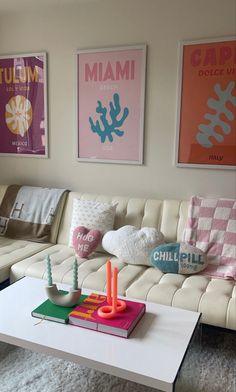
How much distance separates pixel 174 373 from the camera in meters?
1.24

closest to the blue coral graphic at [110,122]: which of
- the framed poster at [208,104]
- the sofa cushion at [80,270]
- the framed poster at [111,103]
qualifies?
the framed poster at [111,103]

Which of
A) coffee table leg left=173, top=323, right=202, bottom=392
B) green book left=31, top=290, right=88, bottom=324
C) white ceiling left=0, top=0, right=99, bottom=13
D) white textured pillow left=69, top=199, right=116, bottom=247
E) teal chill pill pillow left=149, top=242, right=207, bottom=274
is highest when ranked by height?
white ceiling left=0, top=0, right=99, bottom=13

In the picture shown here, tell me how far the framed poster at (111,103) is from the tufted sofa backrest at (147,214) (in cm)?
33

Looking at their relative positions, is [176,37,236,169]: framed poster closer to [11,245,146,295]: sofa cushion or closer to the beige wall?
the beige wall

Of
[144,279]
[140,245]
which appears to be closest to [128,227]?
[140,245]

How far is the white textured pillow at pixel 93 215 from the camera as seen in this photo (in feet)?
8.34

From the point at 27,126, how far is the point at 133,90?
Result: 1005 mm

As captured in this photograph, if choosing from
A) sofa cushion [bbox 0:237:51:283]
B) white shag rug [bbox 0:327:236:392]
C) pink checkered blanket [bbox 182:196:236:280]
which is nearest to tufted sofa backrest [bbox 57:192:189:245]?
pink checkered blanket [bbox 182:196:236:280]

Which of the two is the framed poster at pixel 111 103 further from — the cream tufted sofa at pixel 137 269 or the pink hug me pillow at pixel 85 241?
the pink hug me pillow at pixel 85 241

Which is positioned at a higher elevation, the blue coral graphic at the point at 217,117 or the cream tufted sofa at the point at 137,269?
the blue coral graphic at the point at 217,117

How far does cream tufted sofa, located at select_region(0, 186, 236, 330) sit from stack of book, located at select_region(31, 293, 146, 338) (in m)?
0.33

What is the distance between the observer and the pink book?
1448mm

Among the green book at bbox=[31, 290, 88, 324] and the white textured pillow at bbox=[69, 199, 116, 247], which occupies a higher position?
the white textured pillow at bbox=[69, 199, 116, 247]

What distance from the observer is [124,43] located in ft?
8.64
